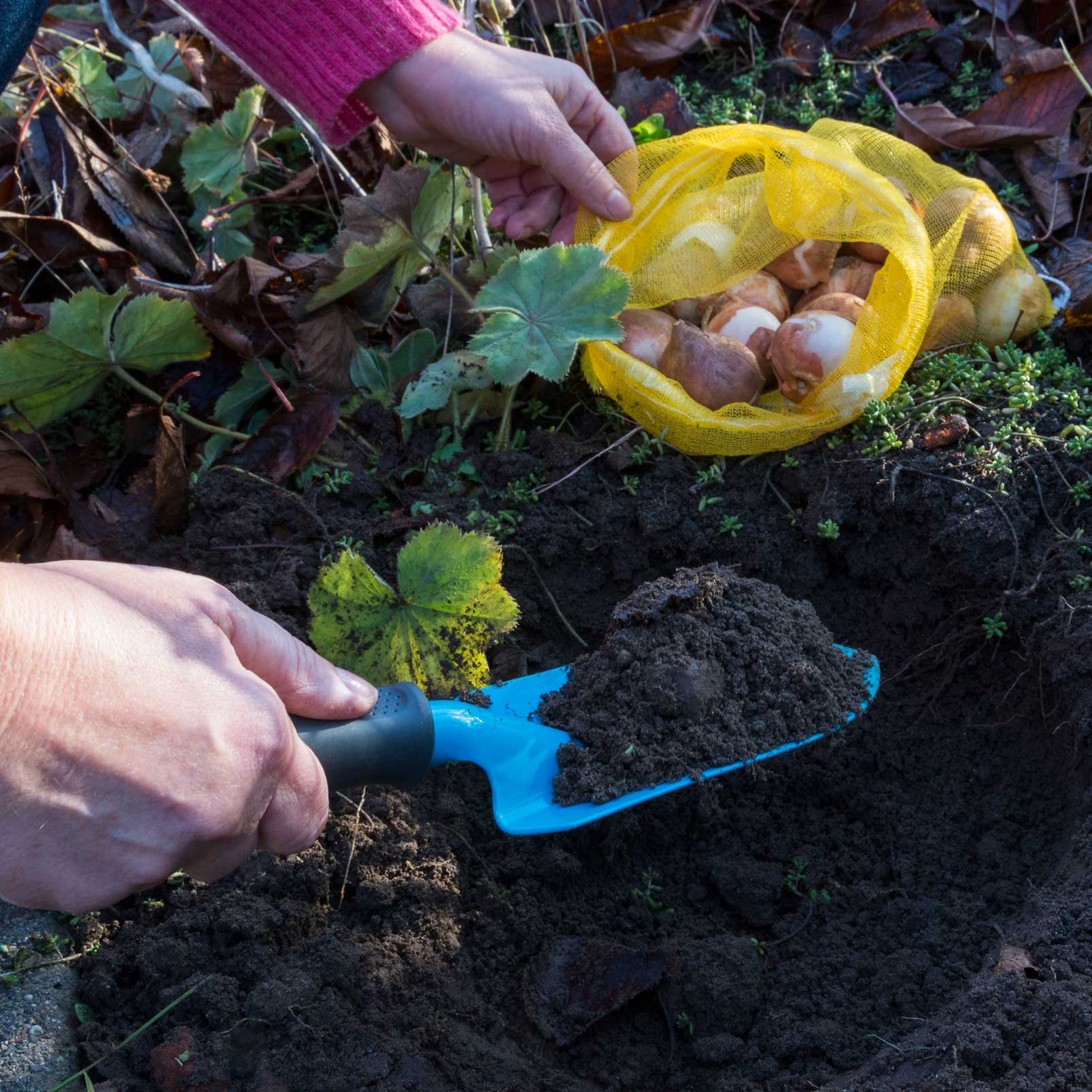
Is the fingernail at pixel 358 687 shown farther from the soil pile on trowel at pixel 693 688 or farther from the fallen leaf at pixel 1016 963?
the fallen leaf at pixel 1016 963

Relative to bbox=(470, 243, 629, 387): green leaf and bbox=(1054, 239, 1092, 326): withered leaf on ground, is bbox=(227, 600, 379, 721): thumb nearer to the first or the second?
bbox=(470, 243, 629, 387): green leaf

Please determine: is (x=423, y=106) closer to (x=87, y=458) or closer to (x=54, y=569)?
(x=87, y=458)

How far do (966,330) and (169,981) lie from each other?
1678 mm

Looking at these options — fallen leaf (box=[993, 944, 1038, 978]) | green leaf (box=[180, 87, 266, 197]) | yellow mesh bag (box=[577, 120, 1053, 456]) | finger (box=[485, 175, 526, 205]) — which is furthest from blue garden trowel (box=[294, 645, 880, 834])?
green leaf (box=[180, 87, 266, 197])

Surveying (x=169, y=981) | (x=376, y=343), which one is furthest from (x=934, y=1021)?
(x=376, y=343)

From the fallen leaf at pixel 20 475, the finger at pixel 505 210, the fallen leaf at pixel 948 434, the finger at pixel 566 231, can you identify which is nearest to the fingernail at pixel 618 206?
the finger at pixel 566 231

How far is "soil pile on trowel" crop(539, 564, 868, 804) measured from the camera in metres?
1.33

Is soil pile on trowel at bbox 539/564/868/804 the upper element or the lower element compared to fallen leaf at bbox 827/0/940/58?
lower

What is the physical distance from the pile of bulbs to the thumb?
84 cm

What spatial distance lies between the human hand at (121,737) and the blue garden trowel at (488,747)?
15cm

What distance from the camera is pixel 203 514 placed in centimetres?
181

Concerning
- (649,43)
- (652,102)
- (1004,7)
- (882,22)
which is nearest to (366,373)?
(652,102)

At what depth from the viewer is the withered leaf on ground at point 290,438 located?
1.83 metres

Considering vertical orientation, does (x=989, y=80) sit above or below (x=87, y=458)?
above
